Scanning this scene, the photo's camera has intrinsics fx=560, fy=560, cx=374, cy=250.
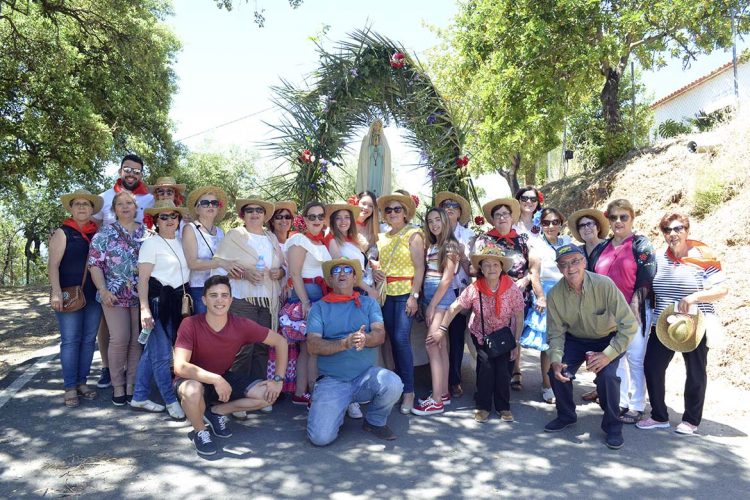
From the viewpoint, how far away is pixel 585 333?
463 centimetres

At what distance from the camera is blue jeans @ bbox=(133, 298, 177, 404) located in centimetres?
481

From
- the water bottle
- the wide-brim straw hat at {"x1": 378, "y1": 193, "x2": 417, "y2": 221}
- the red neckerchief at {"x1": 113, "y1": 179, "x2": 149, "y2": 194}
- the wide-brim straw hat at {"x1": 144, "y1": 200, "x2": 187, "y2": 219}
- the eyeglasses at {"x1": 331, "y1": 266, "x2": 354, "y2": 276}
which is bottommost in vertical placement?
the water bottle

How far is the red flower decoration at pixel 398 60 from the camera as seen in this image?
759cm

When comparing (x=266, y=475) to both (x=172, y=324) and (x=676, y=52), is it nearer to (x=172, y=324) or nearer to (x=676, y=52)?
(x=172, y=324)

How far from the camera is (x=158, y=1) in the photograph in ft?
68.8

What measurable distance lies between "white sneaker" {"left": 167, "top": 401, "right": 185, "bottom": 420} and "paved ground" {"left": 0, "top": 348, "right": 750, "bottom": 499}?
72mm

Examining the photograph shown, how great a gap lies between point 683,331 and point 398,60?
500 centimetres

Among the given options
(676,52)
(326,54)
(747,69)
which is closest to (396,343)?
(326,54)

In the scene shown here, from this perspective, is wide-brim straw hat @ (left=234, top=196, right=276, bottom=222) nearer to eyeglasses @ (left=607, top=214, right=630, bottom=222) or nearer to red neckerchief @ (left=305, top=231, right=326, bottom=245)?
red neckerchief @ (left=305, top=231, right=326, bottom=245)

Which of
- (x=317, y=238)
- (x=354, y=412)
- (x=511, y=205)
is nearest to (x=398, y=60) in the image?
(x=511, y=205)

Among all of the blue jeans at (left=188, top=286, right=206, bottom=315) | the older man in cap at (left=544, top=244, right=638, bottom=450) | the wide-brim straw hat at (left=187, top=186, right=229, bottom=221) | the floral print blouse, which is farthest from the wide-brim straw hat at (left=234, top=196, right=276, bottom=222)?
the older man in cap at (left=544, top=244, right=638, bottom=450)

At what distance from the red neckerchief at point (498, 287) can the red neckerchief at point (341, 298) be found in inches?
43.5

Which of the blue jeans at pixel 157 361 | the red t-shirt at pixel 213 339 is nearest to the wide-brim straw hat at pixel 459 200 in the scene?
the red t-shirt at pixel 213 339

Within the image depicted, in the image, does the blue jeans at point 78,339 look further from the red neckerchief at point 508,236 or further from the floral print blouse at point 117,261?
the red neckerchief at point 508,236
